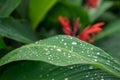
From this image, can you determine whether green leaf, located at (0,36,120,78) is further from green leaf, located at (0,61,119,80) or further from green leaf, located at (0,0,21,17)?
green leaf, located at (0,0,21,17)

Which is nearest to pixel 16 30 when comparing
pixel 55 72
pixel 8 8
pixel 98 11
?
pixel 8 8

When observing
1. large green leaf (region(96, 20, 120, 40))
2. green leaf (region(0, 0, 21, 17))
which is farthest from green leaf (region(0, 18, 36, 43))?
large green leaf (region(96, 20, 120, 40))

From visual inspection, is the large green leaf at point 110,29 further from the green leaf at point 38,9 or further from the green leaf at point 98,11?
the green leaf at point 38,9

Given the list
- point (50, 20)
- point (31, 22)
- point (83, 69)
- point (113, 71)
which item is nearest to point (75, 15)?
point (50, 20)

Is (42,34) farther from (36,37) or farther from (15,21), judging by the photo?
(15,21)

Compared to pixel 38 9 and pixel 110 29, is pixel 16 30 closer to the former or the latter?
pixel 38 9

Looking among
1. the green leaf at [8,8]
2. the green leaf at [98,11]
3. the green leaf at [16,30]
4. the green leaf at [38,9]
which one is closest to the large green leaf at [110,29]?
the green leaf at [98,11]
